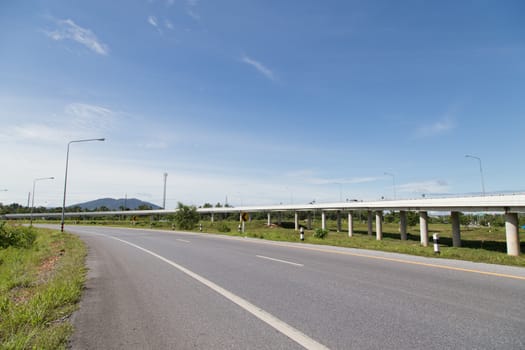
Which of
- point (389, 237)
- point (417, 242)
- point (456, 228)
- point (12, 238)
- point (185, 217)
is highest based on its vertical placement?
point (185, 217)

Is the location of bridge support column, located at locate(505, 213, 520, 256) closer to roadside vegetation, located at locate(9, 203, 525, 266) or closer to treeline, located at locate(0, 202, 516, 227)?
roadside vegetation, located at locate(9, 203, 525, 266)

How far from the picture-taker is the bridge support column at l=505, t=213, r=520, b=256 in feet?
87.9

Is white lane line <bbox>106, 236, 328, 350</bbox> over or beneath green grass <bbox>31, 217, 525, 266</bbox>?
over

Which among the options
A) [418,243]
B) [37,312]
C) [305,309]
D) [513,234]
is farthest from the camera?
[418,243]

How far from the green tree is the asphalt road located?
130 ft

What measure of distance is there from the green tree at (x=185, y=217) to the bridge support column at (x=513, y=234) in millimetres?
38959

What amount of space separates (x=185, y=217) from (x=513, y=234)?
40166mm

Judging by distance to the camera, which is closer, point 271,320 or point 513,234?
point 271,320

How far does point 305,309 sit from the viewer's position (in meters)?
5.07

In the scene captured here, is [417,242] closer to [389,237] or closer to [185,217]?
[389,237]

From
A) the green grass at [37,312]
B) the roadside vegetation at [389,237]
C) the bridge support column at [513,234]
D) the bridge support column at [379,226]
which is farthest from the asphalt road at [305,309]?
the bridge support column at [379,226]

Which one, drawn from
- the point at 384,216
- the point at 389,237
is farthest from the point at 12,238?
the point at 384,216

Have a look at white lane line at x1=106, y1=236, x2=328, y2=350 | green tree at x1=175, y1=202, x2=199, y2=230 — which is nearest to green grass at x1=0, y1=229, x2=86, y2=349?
white lane line at x1=106, y1=236, x2=328, y2=350

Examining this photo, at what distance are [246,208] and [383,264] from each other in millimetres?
78325
